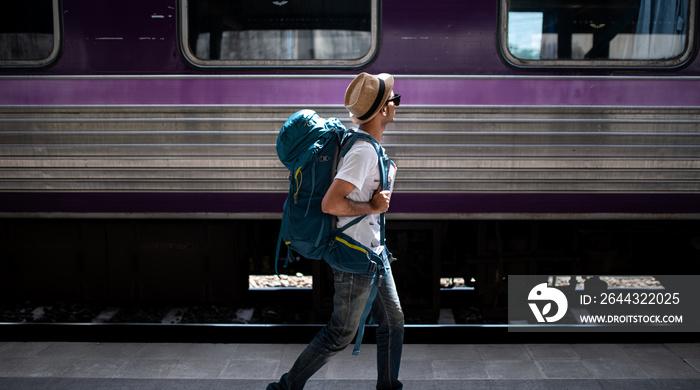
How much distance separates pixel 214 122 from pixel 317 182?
63.3 inches

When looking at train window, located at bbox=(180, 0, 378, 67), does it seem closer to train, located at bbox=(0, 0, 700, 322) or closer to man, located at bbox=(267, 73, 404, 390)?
train, located at bbox=(0, 0, 700, 322)

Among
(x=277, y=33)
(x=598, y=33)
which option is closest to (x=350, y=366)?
(x=277, y=33)

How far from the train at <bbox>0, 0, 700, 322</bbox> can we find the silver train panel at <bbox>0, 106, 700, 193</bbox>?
0.01 metres

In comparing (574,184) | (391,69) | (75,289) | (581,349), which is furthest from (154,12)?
(581,349)

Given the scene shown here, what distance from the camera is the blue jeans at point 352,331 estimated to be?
8.53 ft

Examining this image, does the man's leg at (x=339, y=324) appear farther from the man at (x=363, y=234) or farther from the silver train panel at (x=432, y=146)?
the silver train panel at (x=432, y=146)

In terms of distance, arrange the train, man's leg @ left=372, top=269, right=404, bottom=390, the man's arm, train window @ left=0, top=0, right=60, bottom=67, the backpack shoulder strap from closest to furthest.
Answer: the man's arm < the backpack shoulder strap < man's leg @ left=372, top=269, right=404, bottom=390 < the train < train window @ left=0, top=0, right=60, bottom=67

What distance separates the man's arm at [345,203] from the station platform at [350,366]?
1.32 metres

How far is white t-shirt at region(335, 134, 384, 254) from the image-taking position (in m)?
2.40

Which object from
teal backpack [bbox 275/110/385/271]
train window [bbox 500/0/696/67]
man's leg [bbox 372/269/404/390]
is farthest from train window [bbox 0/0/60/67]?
train window [bbox 500/0/696/67]

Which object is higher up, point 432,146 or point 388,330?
point 432,146

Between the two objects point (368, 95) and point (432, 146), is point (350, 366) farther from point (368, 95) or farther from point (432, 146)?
point (368, 95)

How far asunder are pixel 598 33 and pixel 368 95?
2.21 meters

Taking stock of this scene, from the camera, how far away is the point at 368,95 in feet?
8.11
